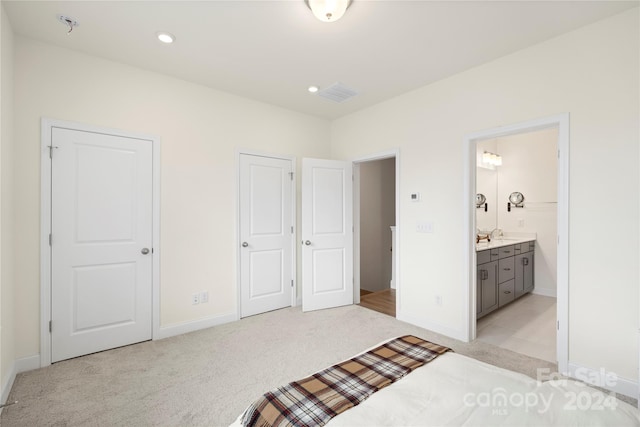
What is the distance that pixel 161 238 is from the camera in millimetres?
3080

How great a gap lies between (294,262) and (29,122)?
3.03m

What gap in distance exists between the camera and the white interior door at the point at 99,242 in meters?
2.58

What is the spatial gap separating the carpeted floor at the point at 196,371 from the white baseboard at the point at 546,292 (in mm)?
2641

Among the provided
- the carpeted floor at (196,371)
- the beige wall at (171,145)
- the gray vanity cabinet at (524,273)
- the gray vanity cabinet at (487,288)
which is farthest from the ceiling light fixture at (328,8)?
the gray vanity cabinet at (524,273)

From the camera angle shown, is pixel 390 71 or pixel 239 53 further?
pixel 390 71

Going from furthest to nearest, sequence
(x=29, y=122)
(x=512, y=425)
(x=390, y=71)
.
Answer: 1. (x=390, y=71)
2. (x=29, y=122)
3. (x=512, y=425)

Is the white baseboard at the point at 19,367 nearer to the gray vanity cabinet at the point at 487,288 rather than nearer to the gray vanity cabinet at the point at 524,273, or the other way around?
the gray vanity cabinet at the point at 487,288

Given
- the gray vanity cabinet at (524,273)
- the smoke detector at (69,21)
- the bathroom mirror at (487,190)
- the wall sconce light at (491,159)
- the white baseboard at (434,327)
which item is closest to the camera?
the smoke detector at (69,21)

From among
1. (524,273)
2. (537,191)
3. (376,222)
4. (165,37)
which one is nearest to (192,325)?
(165,37)

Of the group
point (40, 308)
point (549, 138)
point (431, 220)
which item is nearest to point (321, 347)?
point (431, 220)

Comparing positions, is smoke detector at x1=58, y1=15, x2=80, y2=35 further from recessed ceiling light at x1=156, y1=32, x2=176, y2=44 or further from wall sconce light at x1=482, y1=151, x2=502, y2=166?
wall sconce light at x1=482, y1=151, x2=502, y2=166

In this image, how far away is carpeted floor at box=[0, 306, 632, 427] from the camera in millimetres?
1900

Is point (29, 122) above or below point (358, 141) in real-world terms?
below

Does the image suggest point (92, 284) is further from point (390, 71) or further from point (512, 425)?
point (390, 71)
